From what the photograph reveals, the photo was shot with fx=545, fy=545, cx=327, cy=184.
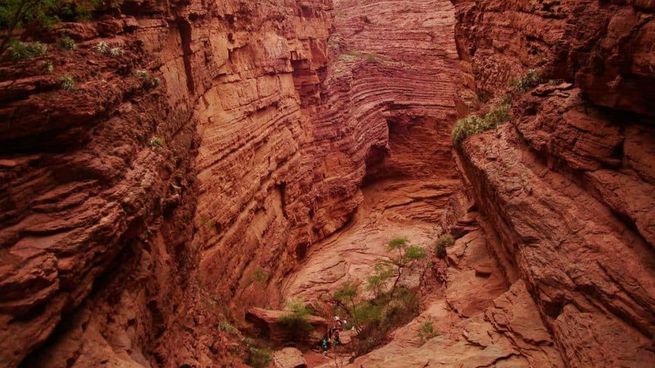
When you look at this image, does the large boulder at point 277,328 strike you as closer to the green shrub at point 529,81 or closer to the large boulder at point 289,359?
the large boulder at point 289,359

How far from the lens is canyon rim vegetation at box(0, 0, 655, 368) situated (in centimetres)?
637

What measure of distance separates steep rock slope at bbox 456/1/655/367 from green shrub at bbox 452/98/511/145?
1.73 metres

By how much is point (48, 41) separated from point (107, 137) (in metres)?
1.52

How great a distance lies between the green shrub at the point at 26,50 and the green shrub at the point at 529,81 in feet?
29.8

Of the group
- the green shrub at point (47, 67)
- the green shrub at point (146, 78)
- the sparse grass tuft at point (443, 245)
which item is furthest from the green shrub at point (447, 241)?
the green shrub at point (47, 67)

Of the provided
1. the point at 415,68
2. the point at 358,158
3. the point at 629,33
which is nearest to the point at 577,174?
the point at 629,33

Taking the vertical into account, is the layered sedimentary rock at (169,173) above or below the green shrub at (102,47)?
below

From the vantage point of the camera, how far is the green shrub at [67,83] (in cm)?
676

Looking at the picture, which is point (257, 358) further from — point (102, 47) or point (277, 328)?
point (102, 47)

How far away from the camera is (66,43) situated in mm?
7586

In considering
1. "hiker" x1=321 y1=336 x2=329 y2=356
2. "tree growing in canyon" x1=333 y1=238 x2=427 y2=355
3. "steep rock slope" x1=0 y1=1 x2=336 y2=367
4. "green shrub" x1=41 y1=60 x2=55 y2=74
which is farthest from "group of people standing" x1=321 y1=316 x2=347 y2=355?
"green shrub" x1=41 y1=60 x2=55 y2=74

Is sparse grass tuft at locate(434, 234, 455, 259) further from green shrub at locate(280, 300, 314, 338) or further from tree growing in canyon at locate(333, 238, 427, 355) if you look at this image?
green shrub at locate(280, 300, 314, 338)

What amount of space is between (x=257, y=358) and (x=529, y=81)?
30.0 feet

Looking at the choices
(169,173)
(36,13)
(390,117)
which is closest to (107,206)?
(36,13)
